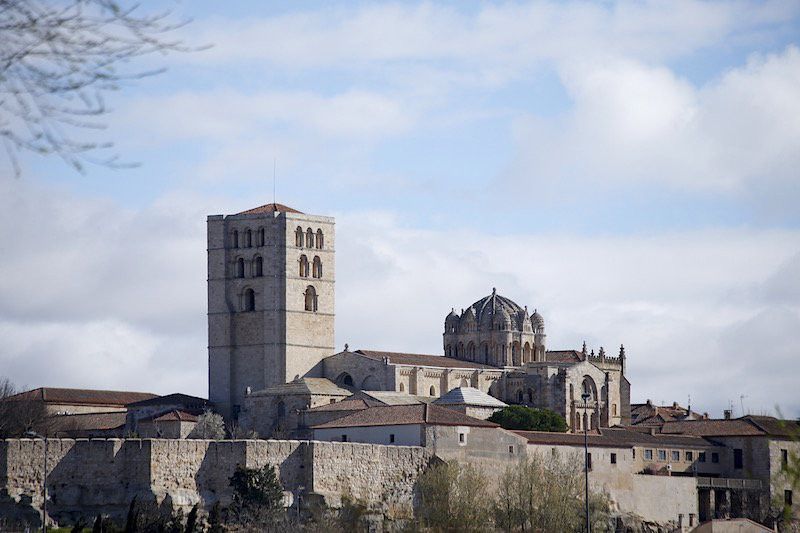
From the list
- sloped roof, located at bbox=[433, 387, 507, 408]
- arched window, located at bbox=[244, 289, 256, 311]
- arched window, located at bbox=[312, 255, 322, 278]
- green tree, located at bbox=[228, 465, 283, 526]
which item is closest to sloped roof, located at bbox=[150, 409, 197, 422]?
arched window, located at bbox=[244, 289, 256, 311]

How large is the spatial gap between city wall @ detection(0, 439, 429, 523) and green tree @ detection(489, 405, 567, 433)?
17730mm

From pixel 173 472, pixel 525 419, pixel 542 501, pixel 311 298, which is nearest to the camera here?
pixel 542 501

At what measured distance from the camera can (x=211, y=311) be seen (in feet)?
343

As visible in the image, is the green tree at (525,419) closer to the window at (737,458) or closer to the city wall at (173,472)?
the window at (737,458)

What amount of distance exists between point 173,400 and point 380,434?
23714 millimetres

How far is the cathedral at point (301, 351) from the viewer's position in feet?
331

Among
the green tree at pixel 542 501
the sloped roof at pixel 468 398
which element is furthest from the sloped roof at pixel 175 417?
the green tree at pixel 542 501

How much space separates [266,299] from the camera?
10250 cm

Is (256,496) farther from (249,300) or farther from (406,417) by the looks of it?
(249,300)

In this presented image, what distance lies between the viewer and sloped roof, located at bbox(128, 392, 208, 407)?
98688mm

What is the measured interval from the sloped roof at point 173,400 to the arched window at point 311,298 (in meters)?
8.39

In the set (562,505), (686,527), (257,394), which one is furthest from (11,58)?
(257,394)

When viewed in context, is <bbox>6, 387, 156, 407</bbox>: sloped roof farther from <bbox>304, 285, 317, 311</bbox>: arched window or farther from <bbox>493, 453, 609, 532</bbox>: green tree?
<bbox>493, 453, 609, 532</bbox>: green tree

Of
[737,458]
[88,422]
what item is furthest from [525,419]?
[88,422]
